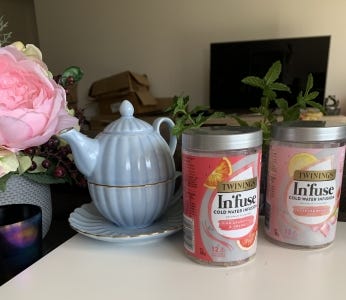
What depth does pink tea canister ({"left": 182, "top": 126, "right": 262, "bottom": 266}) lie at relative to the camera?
0.35 meters

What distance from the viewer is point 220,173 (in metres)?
0.35

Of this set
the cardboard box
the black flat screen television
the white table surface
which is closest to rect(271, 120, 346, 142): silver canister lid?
the white table surface

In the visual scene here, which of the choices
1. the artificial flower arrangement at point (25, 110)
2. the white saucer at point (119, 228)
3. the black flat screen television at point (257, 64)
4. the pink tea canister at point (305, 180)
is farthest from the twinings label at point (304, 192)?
the black flat screen television at point (257, 64)

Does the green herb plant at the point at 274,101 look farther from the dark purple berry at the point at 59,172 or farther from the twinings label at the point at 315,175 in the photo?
the dark purple berry at the point at 59,172

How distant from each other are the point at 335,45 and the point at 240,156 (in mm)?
2647

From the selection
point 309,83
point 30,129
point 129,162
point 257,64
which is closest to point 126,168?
point 129,162

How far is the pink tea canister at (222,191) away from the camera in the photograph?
1.14 feet

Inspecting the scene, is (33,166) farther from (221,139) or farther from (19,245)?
(221,139)

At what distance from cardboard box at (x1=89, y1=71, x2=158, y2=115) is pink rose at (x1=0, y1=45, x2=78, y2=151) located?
2.42m

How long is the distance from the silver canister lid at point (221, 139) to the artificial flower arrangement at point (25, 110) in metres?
0.15

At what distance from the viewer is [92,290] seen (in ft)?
1.11

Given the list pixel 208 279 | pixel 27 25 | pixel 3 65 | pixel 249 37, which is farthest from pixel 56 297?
pixel 27 25

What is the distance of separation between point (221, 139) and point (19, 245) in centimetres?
24

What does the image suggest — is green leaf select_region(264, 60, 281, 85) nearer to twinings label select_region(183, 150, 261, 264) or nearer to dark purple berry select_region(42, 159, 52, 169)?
twinings label select_region(183, 150, 261, 264)
